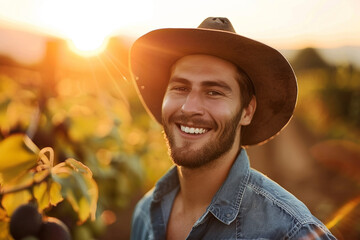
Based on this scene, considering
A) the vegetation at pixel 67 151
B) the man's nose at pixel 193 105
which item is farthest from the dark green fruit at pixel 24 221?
the man's nose at pixel 193 105

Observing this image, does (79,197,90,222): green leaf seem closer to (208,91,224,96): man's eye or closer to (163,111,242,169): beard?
(163,111,242,169): beard

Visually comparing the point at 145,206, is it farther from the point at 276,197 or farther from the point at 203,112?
the point at 276,197

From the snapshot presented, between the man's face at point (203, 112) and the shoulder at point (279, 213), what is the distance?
29cm

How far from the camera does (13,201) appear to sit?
1.47 m

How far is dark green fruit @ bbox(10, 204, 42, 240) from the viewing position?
132 centimetres

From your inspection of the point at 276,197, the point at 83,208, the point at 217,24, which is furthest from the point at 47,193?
the point at 217,24

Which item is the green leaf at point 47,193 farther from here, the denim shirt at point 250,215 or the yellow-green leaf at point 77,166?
the denim shirt at point 250,215

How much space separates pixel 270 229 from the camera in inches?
75.9

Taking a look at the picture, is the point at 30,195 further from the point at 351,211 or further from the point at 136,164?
the point at 351,211

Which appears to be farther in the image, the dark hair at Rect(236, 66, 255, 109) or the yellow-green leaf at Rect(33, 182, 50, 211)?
the dark hair at Rect(236, 66, 255, 109)

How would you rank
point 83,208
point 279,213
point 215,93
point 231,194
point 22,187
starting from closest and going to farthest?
point 22,187 → point 83,208 → point 279,213 → point 231,194 → point 215,93

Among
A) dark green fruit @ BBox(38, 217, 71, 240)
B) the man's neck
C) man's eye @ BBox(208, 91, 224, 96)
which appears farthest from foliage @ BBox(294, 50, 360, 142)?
dark green fruit @ BBox(38, 217, 71, 240)

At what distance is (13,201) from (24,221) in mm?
173

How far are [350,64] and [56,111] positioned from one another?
1154 cm
